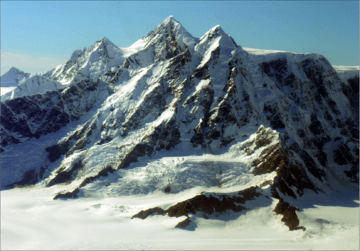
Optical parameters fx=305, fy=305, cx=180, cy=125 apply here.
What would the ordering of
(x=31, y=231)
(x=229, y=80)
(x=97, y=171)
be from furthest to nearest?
(x=229, y=80)
(x=97, y=171)
(x=31, y=231)

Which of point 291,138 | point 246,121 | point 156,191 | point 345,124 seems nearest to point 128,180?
point 156,191

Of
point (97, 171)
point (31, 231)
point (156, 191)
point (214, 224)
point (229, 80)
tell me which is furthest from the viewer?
point (229, 80)

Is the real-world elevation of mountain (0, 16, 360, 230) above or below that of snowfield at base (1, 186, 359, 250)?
above

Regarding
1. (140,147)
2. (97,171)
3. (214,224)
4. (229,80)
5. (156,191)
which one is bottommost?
(214,224)

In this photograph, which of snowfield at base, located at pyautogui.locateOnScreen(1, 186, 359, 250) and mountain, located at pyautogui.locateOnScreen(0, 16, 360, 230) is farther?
mountain, located at pyautogui.locateOnScreen(0, 16, 360, 230)

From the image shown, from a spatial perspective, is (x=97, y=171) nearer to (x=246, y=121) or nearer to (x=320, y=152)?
(x=246, y=121)
